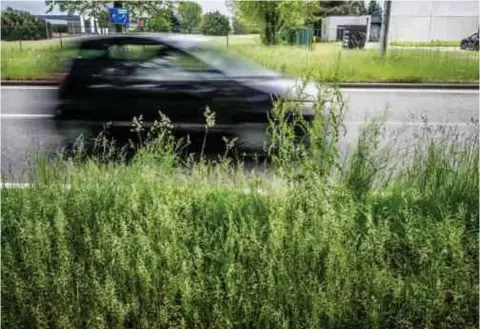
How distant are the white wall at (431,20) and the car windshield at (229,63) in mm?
4951

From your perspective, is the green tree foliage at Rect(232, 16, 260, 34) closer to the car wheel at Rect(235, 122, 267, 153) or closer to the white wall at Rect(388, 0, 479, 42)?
the car wheel at Rect(235, 122, 267, 153)

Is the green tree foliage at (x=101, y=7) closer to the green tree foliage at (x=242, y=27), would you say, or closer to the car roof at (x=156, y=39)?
the car roof at (x=156, y=39)

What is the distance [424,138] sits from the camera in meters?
3.82

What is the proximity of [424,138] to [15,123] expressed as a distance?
6.35 m

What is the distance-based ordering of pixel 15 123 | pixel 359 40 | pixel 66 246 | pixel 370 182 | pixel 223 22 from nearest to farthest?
pixel 66 246
pixel 370 182
pixel 223 22
pixel 15 123
pixel 359 40

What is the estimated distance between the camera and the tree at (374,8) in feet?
30.2

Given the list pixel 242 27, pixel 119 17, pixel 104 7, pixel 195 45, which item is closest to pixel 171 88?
pixel 195 45

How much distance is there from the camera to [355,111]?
789cm

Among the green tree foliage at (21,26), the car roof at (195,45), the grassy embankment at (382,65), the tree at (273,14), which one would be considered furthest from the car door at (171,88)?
the grassy embankment at (382,65)

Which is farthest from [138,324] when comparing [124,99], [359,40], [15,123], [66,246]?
[359,40]

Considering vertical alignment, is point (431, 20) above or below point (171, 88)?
above

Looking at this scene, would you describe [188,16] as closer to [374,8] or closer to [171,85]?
[171,85]

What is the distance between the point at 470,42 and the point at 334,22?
360 cm

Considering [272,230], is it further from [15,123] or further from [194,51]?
[15,123]
